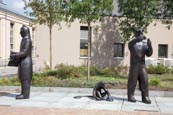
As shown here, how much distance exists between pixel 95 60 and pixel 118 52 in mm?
1852

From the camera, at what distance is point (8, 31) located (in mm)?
66500

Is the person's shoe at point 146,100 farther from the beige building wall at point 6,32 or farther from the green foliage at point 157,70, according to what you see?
the beige building wall at point 6,32

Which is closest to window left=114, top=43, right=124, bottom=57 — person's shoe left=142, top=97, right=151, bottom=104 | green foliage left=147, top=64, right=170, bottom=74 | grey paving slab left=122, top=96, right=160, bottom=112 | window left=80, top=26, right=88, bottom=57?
window left=80, top=26, right=88, bottom=57

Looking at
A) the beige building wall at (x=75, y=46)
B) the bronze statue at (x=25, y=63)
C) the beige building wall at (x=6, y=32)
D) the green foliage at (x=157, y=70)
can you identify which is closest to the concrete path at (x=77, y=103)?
the bronze statue at (x=25, y=63)

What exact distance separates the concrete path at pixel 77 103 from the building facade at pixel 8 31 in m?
Result: 43.7

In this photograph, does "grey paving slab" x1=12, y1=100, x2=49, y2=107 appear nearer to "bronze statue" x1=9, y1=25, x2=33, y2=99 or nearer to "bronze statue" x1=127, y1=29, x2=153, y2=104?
"bronze statue" x1=9, y1=25, x2=33, y2=99

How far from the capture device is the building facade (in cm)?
6316

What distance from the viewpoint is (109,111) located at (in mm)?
11938

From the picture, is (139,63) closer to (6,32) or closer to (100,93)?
(100,93)

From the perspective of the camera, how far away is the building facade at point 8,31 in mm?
63156

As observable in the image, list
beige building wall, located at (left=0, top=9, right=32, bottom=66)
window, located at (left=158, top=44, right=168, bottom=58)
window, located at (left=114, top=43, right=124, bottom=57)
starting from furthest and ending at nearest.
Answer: beige building wall, located at (left=0, top=9, right=32, bottom=66) < window, located at (left=158, top=44, right=168, bottom=58) < window, located at (left=114, top=43, right=124, bottom=57)

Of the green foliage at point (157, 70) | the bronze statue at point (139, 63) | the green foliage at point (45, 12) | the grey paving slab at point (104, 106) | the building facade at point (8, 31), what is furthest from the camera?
the building facade at point (8, 31)

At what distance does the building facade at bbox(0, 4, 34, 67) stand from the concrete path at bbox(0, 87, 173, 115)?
43.7 metres

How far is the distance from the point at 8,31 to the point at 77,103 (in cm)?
5474
